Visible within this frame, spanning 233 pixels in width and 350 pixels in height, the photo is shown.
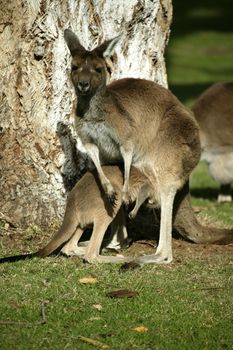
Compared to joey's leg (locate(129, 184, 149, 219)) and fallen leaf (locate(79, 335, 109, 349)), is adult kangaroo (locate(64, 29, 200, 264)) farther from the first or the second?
fallen leaf (locate(79, 335, 109, 349))

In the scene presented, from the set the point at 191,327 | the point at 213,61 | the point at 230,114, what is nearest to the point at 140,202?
the point at 191,327

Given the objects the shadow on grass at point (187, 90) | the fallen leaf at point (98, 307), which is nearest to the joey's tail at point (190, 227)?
the fallen leaf at point (98, 307)

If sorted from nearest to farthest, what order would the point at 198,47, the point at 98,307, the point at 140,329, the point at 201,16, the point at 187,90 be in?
the point at 140,329, the point at 98,307, the point at 187,90, the point at 198,47, the point at 201,16

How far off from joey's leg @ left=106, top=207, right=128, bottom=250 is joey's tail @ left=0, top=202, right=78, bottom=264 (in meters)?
0.57

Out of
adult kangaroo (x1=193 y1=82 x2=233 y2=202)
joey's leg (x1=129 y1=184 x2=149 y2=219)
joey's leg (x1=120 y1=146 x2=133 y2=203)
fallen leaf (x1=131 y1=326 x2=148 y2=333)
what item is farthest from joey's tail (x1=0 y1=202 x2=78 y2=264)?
adult kangaroo (x1=193 y1=82 x2=233 y2=202)

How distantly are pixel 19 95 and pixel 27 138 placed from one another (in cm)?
33

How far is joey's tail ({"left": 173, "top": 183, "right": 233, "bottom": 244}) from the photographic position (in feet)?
20.3

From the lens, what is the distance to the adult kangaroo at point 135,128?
558 centimetres

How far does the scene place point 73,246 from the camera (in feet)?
18.8

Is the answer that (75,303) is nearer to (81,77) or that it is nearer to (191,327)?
(191,327)

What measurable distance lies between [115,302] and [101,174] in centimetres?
115

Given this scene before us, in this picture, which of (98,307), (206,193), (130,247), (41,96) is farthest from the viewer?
(206,193)

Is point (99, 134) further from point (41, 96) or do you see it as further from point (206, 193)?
point (206, 193)

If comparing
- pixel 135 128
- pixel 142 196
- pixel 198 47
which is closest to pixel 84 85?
pixel 135 128
